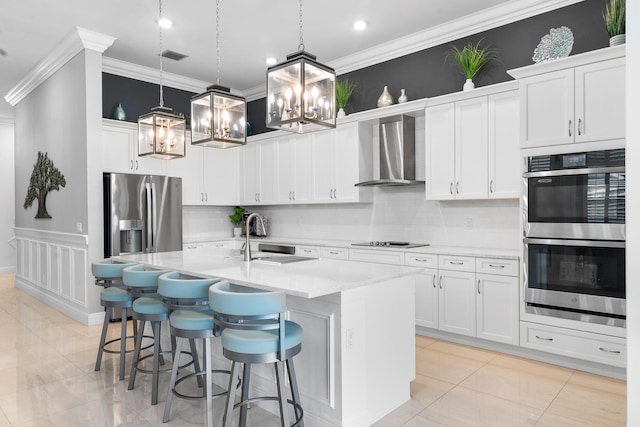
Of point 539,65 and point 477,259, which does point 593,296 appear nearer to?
point 477,259

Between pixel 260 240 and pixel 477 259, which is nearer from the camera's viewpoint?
pixel 477 259

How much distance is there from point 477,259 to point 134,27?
173 inches

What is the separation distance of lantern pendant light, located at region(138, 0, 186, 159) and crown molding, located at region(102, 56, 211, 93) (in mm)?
2532

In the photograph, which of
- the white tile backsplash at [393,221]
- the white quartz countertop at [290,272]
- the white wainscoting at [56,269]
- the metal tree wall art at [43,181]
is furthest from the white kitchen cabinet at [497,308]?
the metal tree wall art at [43,181]

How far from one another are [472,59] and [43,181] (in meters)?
5.93

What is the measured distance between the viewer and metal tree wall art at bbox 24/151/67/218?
18.7 feet

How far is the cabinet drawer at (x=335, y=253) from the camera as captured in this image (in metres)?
5.01

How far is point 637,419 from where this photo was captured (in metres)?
1.30

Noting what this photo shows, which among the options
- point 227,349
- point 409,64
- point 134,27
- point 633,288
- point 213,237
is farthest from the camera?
point 213,237

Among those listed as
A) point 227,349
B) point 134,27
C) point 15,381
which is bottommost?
point 15,381

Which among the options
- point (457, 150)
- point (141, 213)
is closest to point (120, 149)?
point (141, 213)

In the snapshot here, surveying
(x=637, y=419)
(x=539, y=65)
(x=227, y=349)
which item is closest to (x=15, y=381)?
(x=227, y=349)

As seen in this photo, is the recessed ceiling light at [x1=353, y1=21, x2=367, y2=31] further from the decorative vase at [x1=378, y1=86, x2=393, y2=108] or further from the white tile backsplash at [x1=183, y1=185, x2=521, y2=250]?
the white tile backsplash at [x1=183, y1=185, x2=521, y2=250]

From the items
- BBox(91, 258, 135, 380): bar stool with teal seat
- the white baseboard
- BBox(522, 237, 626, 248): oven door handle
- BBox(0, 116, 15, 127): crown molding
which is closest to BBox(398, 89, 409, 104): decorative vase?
BBox(522, 237, 626, 248): oven door handle
